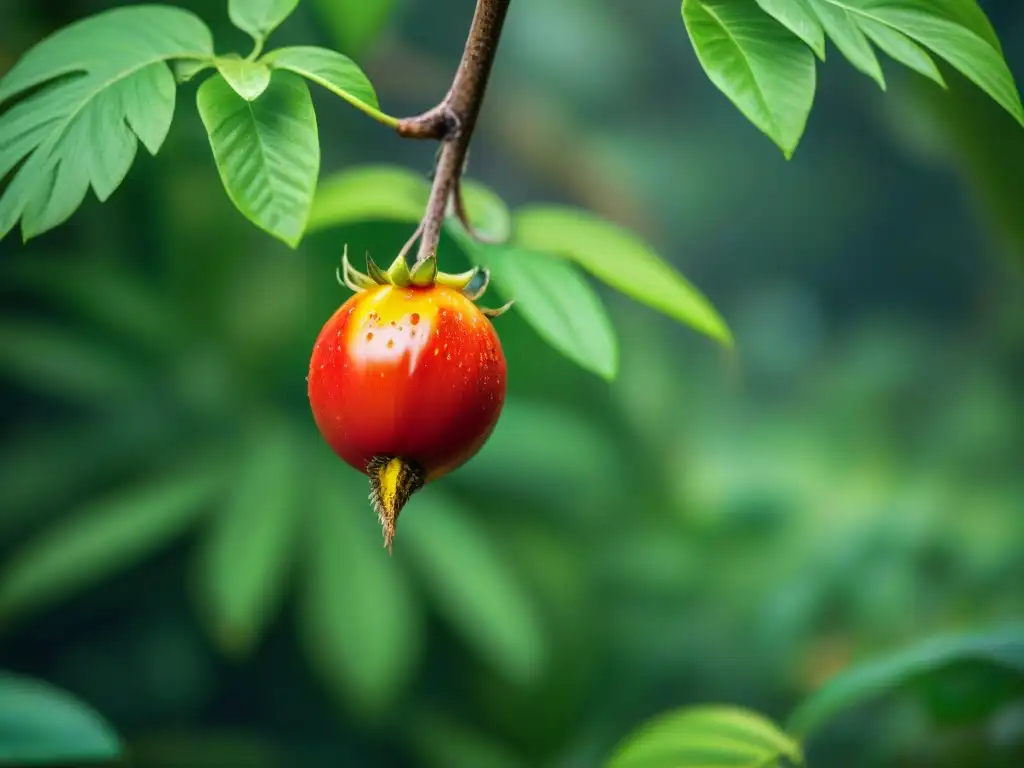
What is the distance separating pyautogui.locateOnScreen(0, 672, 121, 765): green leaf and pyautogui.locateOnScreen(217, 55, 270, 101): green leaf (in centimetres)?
36

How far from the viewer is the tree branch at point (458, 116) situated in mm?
374

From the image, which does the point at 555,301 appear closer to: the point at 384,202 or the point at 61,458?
the point at 384,202

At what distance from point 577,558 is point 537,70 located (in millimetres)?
1502

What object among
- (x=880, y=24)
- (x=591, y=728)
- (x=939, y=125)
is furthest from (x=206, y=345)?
(x=880, y=24)

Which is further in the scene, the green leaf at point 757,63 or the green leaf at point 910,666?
the green leaf at point 910,666

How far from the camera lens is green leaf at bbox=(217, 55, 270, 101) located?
33 cm

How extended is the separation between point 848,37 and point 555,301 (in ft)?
0.54

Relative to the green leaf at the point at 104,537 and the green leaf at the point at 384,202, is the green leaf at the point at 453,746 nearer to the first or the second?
the green leaf at the point at 104,537

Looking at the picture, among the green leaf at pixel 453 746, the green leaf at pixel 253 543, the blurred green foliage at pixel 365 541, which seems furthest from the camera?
the green leaf at pixel 453 746

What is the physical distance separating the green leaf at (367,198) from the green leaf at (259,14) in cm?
12

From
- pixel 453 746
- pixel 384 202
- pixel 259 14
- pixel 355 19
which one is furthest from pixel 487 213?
pixel 453 746

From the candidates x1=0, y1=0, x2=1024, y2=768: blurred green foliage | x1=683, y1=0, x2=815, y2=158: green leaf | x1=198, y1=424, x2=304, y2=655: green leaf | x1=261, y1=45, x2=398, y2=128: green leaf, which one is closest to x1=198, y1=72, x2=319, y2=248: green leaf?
x1=261, y1=45, x2=398, y2=128: green leaf

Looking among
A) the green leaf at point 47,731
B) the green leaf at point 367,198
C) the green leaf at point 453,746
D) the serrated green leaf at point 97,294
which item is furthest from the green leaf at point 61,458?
the green leaf at point 367,198

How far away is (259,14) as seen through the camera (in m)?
0.39
